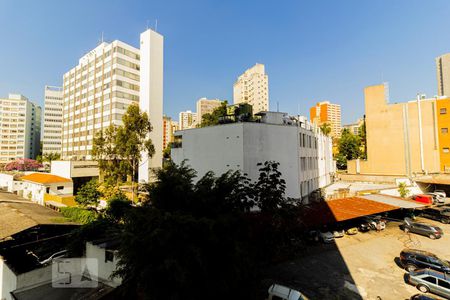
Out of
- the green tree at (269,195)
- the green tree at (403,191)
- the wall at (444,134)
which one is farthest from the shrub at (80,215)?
the wall at (444,134)

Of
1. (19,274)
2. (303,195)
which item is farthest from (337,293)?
(19,274)

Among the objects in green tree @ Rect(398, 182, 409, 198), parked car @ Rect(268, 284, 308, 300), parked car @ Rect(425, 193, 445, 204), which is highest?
green tree @ Rect(398, 182, 409, 198)

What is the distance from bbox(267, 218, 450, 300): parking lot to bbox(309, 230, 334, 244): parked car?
542 millimetres

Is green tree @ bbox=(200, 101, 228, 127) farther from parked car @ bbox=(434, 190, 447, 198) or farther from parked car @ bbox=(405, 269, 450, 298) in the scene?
parked car @ bbox=(434, 190, 447, 198)

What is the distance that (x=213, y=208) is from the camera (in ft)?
33.7

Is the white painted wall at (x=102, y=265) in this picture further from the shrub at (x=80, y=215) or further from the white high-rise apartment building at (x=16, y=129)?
the white high-rise apartment building at (x=16, y=129)

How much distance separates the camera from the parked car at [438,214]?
3143 cm

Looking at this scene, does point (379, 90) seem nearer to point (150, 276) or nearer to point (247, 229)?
point (247, 229)

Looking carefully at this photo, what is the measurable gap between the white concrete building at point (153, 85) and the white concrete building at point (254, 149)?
84.3ft

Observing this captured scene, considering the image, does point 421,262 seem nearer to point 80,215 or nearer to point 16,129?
point 80,215

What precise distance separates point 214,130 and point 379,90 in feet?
148

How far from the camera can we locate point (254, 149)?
2767 cm

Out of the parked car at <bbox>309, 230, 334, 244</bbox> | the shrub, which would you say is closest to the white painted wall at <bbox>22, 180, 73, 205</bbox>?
the shrub

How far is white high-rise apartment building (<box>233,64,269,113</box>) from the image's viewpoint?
13525cm
